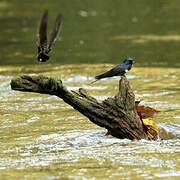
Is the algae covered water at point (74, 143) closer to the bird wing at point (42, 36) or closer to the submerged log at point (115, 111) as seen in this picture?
the submerged log at point (115, 111)

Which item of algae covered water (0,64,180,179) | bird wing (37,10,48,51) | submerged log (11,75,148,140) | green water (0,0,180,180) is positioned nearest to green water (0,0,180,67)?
green water (0,0,180,180)

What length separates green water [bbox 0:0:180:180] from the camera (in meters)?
7.16

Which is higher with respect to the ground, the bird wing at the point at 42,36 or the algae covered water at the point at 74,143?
the bird wing at the point at 42,36

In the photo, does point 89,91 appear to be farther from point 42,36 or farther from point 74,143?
point 74,143

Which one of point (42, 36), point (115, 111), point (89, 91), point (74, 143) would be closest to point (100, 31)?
point (89, 91)

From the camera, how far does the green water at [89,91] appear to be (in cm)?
716

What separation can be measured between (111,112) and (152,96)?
3.37 meters

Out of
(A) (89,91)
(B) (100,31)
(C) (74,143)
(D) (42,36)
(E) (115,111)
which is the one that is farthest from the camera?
(B) (100,31)

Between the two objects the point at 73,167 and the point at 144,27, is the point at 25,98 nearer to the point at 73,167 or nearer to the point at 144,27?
the point at 73,167

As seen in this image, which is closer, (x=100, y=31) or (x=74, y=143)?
(x=74, y=143)

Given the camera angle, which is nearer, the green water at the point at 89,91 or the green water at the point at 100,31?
the green water at the point at 89,91

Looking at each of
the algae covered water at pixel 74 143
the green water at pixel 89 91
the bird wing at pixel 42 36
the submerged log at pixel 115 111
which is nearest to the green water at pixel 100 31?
the green water at pixel 89 91

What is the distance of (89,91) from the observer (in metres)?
12.0

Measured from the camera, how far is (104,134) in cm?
848
